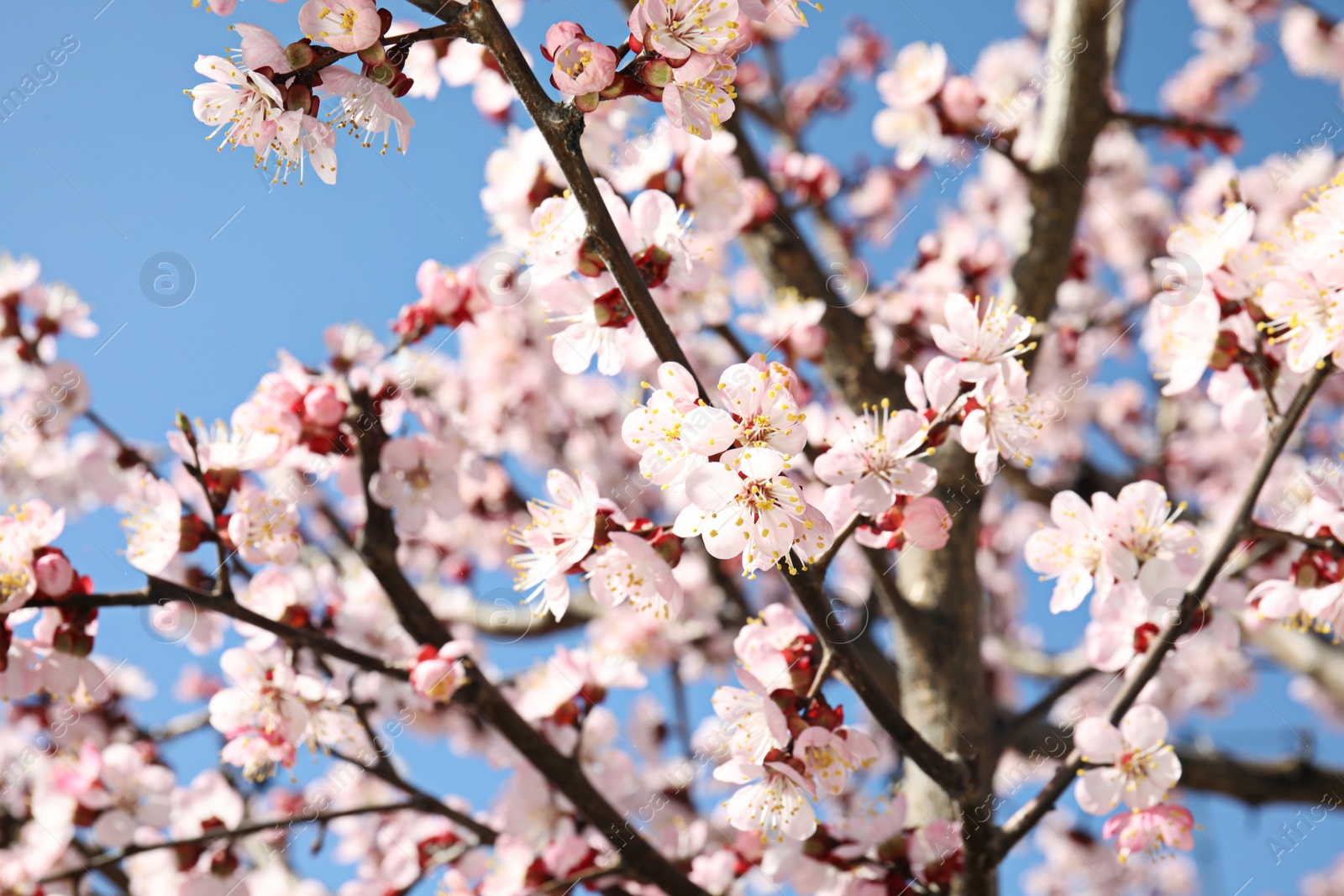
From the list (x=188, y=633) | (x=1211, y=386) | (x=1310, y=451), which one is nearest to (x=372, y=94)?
(x=188, y=633)

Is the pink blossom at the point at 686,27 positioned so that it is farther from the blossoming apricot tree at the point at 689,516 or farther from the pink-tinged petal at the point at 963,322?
the pink-tinged petal at the point at 963,322

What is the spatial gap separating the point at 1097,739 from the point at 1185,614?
28 centimetres

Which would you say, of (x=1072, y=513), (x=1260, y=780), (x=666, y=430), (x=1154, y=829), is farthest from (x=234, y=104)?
(x=1260, y=780)

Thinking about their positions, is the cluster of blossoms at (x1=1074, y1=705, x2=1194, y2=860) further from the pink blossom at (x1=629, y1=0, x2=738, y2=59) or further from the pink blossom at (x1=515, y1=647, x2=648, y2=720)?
the pink blossom at (x1=629, y1=0, x2=738, y2=59)

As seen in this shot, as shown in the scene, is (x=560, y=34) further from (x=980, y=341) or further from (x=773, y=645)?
(x=773, y=645)

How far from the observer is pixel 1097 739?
1.67 meters

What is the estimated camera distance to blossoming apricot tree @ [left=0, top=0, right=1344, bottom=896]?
1291 mm

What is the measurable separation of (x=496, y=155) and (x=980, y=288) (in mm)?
1914

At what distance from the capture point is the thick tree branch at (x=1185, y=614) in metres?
1.61

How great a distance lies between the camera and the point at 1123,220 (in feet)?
21.1

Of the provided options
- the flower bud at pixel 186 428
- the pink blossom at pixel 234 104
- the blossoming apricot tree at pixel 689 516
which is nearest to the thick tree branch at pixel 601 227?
the blossoming apricot tree at pixel 689 516

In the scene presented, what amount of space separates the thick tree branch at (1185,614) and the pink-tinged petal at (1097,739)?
0.8 inches

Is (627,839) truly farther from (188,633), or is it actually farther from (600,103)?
(600,103)

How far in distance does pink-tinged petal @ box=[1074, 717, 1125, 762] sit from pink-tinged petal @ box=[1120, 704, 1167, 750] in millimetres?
38
